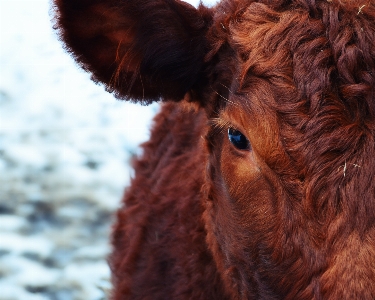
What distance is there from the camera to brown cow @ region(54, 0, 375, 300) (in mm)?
2100

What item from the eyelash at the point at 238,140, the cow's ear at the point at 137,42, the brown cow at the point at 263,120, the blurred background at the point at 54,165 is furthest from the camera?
the blurred background at the point at 54,165

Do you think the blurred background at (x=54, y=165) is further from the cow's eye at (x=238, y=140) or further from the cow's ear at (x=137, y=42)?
the cow's eye at (x=238, y=140)

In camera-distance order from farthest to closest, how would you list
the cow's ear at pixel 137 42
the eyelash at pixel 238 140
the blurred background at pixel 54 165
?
the blurred background at pixel 54 165 → the cow's ear at pixel 137 42 → the eyelash at pixel 238 140

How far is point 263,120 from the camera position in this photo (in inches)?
91.4

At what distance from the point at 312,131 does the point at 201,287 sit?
1.42 metres

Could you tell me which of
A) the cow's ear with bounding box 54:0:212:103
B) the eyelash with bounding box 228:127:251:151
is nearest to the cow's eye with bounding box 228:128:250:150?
the eyelash with bounding box 228:127:251:151

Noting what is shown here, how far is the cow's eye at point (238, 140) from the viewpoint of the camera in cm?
248

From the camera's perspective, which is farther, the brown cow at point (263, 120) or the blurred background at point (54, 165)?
the blurred background at point (54, 165)

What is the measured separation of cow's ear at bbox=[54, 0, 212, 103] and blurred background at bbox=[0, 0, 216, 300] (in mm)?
1767

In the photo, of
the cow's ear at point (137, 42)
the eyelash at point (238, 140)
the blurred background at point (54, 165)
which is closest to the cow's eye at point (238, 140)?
the eyelash at point (238, 140)

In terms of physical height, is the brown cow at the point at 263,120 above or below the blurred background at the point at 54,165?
below

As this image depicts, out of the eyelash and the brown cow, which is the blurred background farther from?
the eyelash

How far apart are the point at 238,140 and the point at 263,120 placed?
221mm

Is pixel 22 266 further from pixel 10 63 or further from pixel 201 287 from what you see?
pixel 10 63
